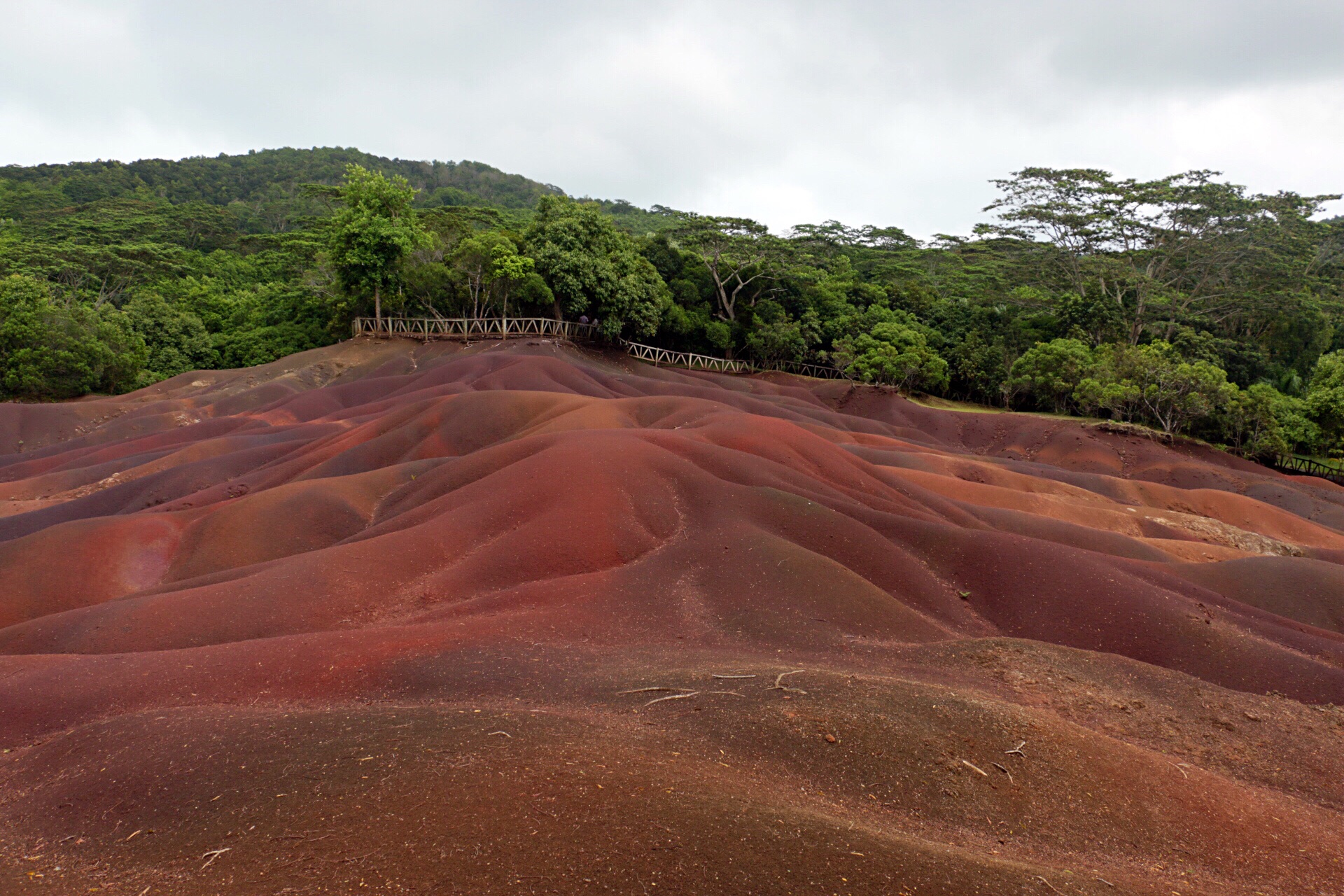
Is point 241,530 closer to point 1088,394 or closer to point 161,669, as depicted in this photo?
point 161,669

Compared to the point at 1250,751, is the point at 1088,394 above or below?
above

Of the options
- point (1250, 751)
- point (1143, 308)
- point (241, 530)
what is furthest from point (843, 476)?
point (1143, 308)

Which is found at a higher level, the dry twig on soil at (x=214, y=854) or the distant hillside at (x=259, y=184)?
the distant hillside at (x=259, y=184)

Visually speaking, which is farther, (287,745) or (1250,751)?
(1250,751)

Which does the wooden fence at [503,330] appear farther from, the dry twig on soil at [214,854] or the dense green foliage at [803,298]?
the dry twig on soil at [214,854]

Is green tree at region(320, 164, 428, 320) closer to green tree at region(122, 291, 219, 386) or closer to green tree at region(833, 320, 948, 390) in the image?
green tree at region(122, 291, 219, 386)

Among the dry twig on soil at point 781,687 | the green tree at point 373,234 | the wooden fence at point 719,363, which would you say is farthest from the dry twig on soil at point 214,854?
the wooden fence at point 719,363

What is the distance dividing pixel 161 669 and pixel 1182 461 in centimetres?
4575

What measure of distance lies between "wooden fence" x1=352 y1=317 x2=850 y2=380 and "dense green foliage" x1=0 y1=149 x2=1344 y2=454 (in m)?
1.32

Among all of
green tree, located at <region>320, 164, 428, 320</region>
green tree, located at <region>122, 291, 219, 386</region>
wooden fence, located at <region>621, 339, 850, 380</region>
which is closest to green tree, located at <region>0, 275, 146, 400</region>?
green tree, located at <region>122, 291, 219, 386</region>

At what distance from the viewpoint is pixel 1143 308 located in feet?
198

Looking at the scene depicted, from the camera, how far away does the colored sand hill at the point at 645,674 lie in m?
6.75

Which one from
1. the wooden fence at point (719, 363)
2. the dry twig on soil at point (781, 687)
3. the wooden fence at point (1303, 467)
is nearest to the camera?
the dry twig on soil at point (781, 687)

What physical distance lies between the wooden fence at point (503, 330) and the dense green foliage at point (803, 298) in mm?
1321
